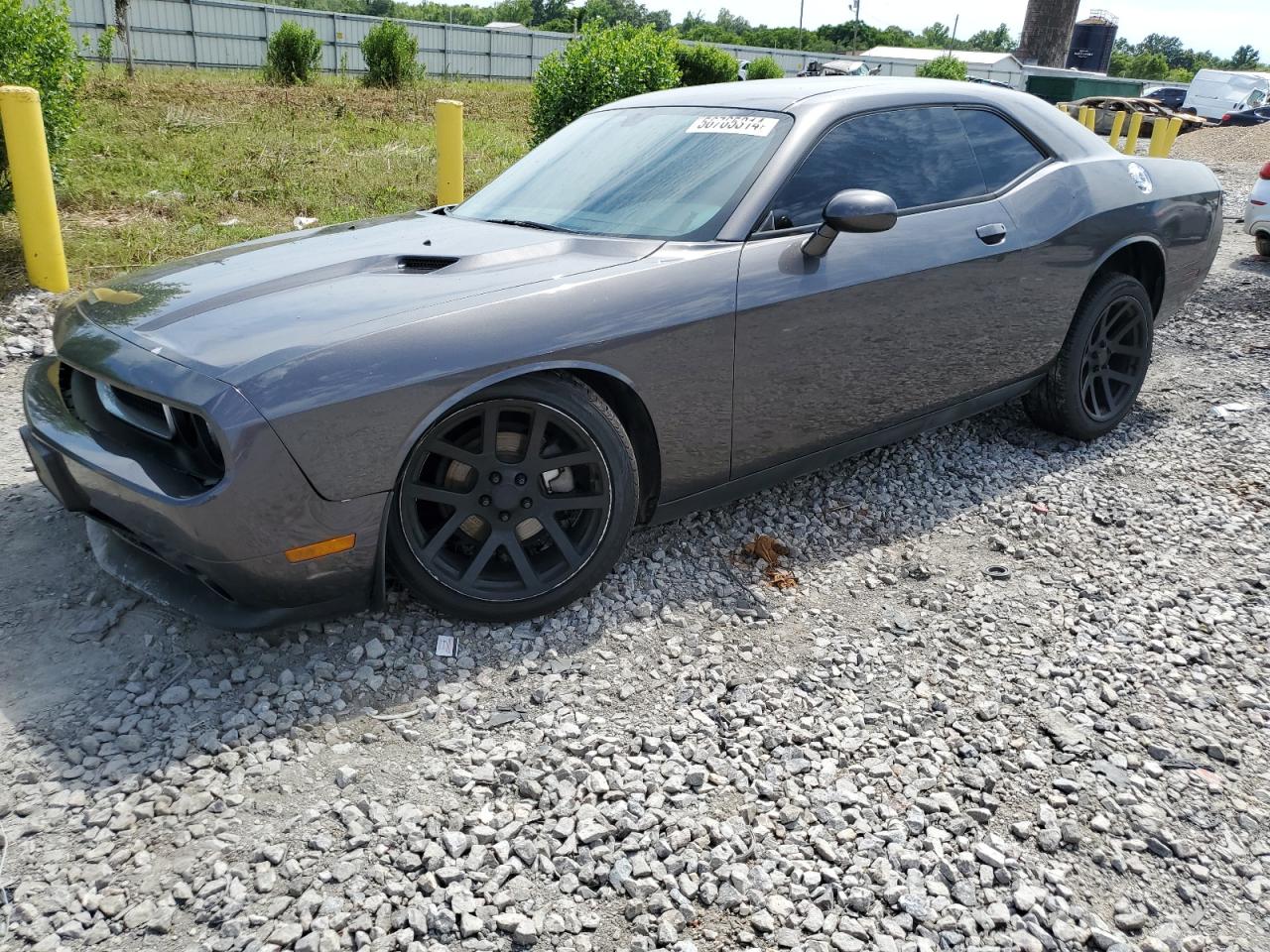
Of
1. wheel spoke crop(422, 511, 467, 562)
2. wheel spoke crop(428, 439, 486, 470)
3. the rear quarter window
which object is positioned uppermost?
the rear quarter window

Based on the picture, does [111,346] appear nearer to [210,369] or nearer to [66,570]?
[210,369]

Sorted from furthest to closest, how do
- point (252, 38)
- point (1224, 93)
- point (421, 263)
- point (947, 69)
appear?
point (1224, 93)
point (252, 38)
point (947, 69)
point (421, 263)

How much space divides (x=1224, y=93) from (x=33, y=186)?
34177 mm

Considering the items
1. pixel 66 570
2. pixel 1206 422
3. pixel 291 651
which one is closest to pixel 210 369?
pixel 291 651

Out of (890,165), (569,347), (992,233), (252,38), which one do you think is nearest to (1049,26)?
(252,38)

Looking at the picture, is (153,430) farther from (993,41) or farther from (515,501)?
(993,41)

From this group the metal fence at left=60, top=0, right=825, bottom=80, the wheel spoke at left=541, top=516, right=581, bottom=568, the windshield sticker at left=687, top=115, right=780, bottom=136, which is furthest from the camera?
the metal fence at left=60, top=0, right=825, bottom=80

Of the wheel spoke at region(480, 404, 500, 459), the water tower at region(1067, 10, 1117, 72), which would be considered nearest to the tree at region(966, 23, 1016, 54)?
the water tower at region(1067, 10, 1117, 72)

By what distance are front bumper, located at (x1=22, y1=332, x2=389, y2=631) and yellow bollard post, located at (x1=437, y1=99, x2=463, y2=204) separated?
5079 millimetres

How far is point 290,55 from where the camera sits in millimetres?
18000

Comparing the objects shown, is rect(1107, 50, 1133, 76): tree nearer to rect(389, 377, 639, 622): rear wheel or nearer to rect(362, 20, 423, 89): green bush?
rect(362, 20, 423, 89): green bush

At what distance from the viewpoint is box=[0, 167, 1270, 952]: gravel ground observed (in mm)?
2084

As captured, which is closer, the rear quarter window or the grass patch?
the rear quarter window

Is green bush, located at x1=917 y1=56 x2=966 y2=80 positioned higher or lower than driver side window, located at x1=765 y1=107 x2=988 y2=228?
higher
